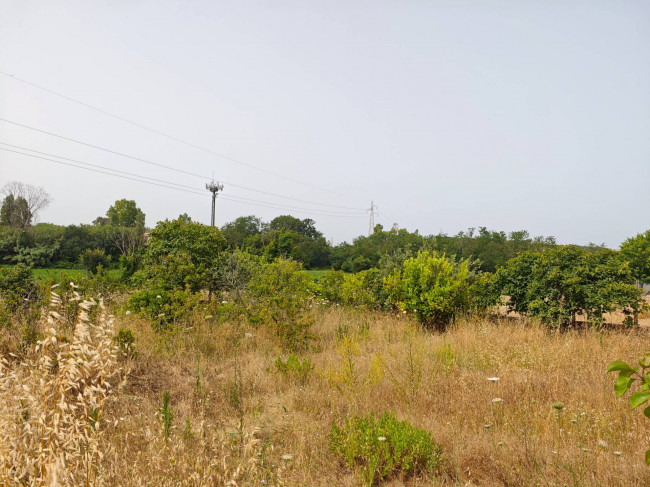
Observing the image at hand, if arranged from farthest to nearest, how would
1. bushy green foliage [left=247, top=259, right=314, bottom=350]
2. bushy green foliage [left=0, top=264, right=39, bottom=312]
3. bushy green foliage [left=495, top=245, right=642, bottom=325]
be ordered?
bushy green foliage [left=0, top=264, right=39, bottom=312]
bushy green foliage [left=495, top=245, right=642, bottom=325]
bushy green foliage [left=247, top=259, right=314, bottom=350]

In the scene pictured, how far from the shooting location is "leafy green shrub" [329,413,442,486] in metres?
2.79

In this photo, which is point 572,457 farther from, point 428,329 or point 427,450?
point 428,329

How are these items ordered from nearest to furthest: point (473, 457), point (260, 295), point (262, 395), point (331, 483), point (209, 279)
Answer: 1. point (331, 483)
2. point (473, 457)
3. point (262, 395)
4. point (260, 295)
5. point (209, 279)

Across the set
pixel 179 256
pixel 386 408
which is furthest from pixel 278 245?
pixel 386 408

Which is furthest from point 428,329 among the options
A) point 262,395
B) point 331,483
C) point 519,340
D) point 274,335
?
point 331,483

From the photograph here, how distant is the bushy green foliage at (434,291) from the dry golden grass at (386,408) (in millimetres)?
1358

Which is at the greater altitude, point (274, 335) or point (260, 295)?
point (260, 295)

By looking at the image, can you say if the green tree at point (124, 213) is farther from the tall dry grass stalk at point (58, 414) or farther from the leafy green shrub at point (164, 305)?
the tall dry grass stalk at point (58, 414)

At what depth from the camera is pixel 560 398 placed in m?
3.97

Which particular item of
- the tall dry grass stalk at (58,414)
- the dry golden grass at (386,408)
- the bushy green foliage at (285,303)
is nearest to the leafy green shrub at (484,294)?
the dry golden grass at (386,408)

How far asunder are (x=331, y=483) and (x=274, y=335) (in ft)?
13.3

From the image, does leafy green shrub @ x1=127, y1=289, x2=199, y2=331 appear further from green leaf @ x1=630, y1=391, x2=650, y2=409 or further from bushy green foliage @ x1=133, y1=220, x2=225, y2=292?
green leaf @ x1=630, y1=391, x2=650, y2=409

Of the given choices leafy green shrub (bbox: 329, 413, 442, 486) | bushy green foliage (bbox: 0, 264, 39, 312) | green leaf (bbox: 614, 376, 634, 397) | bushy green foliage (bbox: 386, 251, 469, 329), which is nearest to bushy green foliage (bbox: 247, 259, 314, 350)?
bushy green foliage (bbox: 386, 251, 469, 329)

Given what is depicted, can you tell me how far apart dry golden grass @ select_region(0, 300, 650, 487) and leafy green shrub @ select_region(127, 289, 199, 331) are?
34cm
